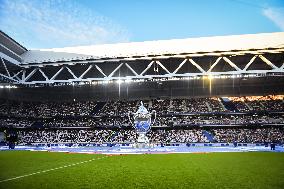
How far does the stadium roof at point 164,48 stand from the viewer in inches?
905

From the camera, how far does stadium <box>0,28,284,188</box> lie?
2384 cm

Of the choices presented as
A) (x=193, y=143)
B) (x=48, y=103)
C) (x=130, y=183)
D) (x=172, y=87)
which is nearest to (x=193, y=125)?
(x=193, y=143)

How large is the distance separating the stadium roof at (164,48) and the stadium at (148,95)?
9cm

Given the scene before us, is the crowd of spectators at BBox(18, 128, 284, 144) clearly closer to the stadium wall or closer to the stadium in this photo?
the stadium

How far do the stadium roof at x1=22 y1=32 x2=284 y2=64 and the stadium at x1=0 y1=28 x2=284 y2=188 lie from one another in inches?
3.7

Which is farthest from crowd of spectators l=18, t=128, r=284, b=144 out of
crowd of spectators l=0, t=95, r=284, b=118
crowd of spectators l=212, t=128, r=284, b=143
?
crowd of spectators l=0, t=95, r=284, b=118

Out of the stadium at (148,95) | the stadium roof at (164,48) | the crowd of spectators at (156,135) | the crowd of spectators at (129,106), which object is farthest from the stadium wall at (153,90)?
the stadium roof at (164,48)

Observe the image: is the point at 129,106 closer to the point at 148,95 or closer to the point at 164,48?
the point at 148,95

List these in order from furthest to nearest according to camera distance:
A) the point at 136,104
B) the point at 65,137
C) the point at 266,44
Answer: the point at 136,104 < the point at 65,137 < the point at 266,44

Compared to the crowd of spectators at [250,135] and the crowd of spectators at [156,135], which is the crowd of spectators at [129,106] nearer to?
the crowd of spectators at [156,135]

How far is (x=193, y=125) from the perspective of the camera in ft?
107

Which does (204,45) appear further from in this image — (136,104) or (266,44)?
(136,104)

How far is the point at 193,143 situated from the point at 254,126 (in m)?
8.86

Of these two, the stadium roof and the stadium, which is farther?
the stadium
